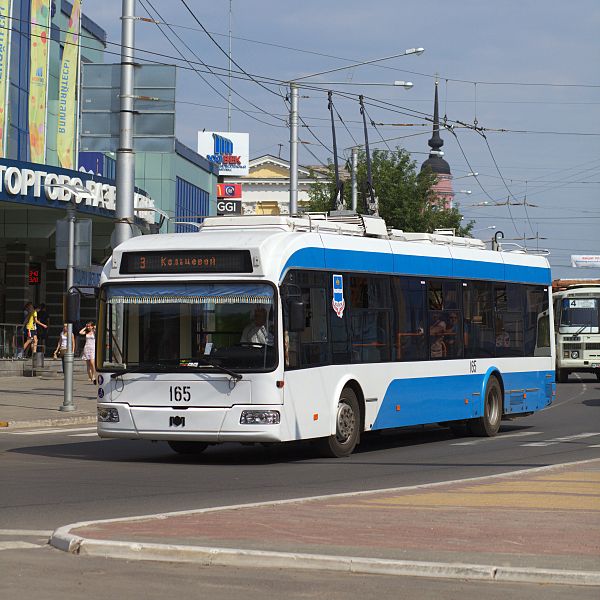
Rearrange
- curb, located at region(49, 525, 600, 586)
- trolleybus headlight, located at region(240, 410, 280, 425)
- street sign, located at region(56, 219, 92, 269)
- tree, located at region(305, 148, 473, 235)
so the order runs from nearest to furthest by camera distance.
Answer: curb, located at region(49, 525, 600, 586) < trolleybus headlight, located at region(240, 410, 280, 425) < street sign, located at region(56, 219, 92, 269) < tree, located at region(305, 148, 473, 235)

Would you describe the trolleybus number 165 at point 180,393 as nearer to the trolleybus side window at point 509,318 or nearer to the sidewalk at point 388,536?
the sidewalk at point 388,536

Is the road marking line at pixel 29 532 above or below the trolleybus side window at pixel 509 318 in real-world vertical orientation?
below

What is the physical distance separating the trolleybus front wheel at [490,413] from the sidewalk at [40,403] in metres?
7.13

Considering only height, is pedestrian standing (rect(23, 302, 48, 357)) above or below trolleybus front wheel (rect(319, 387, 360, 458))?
above

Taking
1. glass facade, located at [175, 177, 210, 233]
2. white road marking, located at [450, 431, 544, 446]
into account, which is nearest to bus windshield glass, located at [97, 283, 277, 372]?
white road marking, located at [450, 431, 544, 446]

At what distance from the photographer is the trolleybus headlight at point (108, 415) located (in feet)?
55.4

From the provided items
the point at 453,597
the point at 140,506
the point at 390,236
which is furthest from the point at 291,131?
the point at 453,597

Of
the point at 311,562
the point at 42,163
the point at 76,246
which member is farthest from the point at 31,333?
the point at 311,562

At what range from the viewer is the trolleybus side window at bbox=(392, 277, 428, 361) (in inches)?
758

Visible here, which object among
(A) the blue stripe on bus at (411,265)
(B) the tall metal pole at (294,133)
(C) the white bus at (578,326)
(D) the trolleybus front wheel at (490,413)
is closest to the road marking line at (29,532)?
(A) the blue stripe on bus at (411,265)

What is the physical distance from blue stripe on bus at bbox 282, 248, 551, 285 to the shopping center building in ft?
67.6

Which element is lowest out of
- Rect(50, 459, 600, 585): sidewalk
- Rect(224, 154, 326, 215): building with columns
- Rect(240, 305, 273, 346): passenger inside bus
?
Rect(50, 459, 600, 585): sidewalk

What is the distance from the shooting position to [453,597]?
25.7 ft

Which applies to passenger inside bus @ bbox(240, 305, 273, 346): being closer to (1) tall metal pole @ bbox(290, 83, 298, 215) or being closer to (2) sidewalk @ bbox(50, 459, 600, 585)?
(2) sidewalk @ bbox(50, 459, 600, 585)
